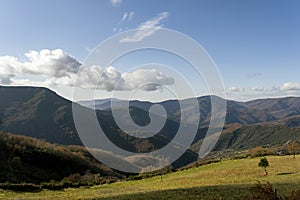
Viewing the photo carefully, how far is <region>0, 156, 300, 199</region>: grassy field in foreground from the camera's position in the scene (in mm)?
29391

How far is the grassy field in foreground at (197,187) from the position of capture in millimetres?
29391

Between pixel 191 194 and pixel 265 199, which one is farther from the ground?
pixel 265 199

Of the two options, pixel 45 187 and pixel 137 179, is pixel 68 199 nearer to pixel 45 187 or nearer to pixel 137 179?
pixel 45 187

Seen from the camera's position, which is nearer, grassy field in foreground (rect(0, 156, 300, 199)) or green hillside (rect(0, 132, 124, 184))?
grassy field in foreground (rect(0, 156, 300, 199))

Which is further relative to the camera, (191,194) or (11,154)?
(11,154)

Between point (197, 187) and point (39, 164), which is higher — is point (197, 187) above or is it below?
above

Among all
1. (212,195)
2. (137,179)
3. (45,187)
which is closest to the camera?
(212,195)

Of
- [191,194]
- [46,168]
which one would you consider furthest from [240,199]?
[46,168]

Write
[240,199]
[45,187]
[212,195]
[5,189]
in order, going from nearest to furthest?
[240,199] → [212,195] → [5,189] → [45,187]

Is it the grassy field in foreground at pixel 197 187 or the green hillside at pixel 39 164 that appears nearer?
the grassy field in foreground at pixel 197 187

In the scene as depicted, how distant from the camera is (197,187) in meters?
36.0

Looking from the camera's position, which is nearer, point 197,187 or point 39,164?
point 197,187

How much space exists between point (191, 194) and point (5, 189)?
2309 cm

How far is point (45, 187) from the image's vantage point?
43.9 m
